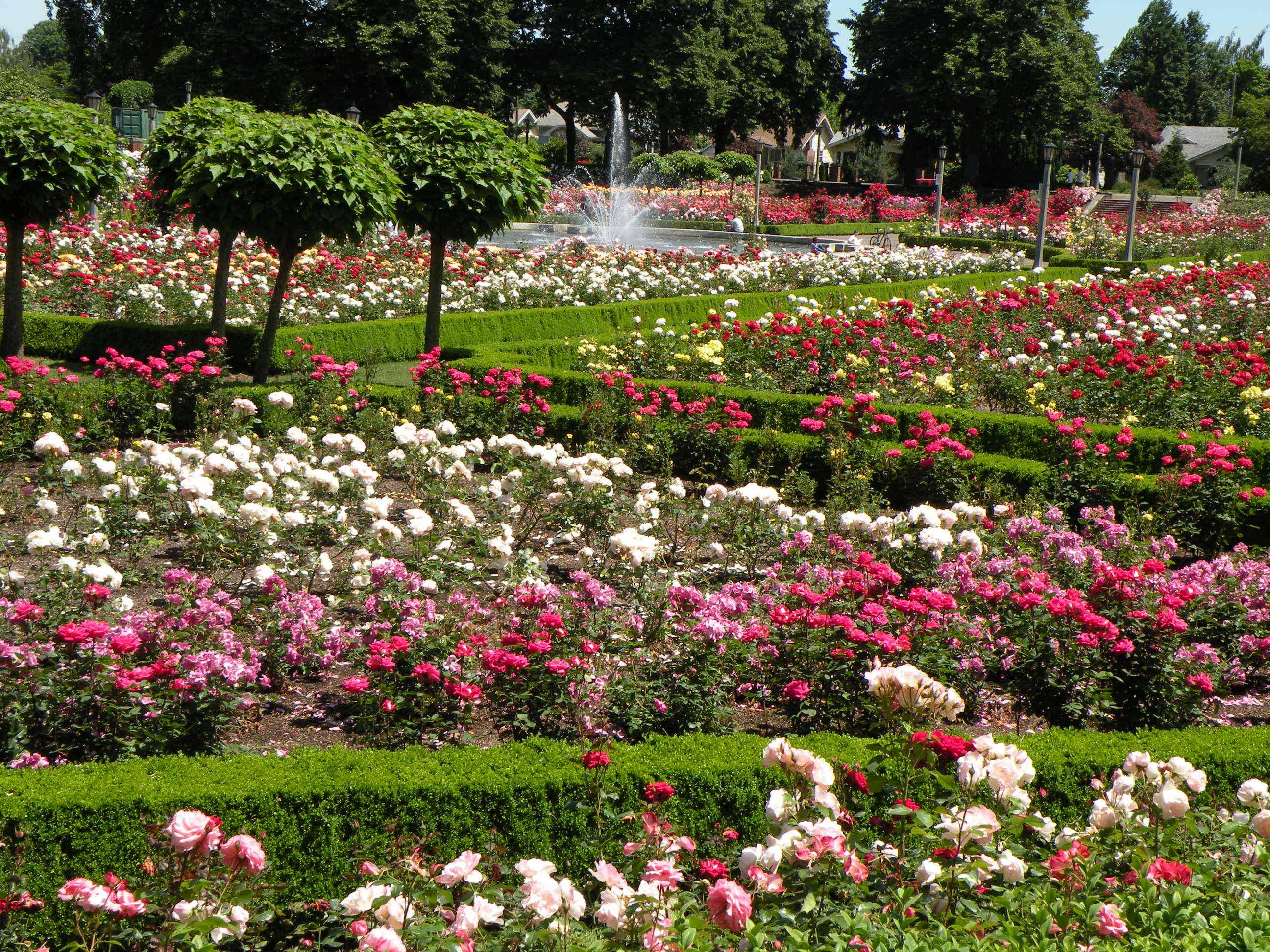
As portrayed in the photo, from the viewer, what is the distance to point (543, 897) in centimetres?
247

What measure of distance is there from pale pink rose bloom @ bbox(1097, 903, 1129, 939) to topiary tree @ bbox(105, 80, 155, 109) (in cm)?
5222

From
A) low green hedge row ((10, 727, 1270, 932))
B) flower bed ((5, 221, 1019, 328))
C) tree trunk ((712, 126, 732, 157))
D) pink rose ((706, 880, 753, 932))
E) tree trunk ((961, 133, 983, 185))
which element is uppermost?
tree trunk ((712, 126, 732, 157))

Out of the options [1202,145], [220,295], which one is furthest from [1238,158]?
[220,295]

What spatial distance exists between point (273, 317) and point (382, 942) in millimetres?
8457

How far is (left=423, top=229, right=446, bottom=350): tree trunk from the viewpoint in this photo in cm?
1166

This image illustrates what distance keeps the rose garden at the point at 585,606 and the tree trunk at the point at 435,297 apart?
0.18 ft

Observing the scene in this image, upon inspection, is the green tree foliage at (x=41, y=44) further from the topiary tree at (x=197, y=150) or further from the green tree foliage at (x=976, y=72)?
the topiary tree at (x=197, y=150)

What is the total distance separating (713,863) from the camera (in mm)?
2682

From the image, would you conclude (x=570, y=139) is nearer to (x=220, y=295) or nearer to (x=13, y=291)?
(x=220, y=295)

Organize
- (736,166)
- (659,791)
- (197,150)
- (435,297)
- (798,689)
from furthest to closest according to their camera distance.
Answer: (736,166)
(435,297)
(197,150)
(798,689)
(659,791)

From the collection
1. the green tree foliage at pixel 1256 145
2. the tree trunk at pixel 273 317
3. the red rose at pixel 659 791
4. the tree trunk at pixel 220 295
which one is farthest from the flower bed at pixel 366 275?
the green tree foliage at pixel 1256 145

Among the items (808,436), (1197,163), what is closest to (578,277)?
(808,436)

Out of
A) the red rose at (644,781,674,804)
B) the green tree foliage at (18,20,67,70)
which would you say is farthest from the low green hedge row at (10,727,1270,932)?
the green tree foliage at (18,20,67,70)

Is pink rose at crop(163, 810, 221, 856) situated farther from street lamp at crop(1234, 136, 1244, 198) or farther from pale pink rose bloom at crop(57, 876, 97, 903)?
street lamp at crop(1234, 136, 1244, 198)
